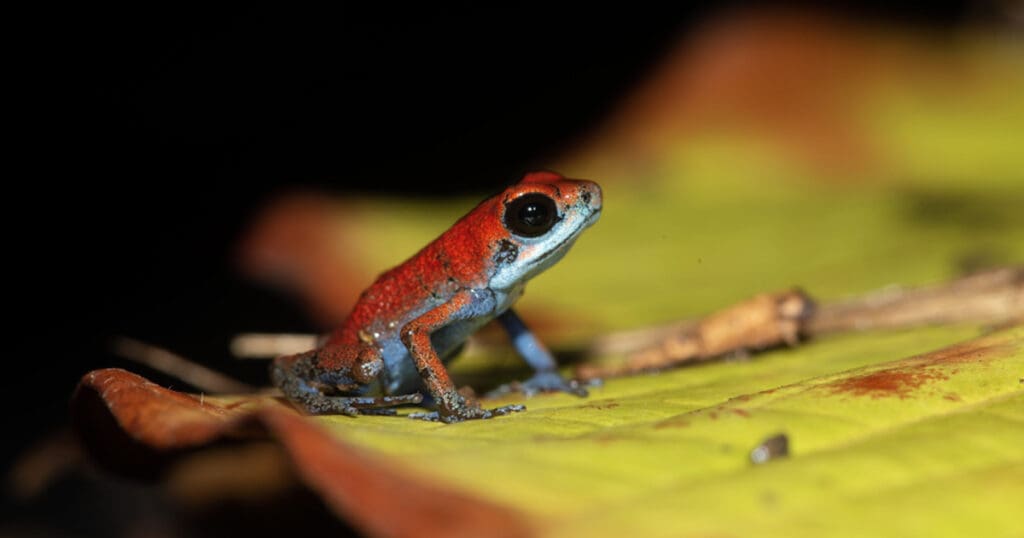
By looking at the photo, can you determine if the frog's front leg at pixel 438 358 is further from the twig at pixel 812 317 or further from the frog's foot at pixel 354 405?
the twig at pixel 812 317

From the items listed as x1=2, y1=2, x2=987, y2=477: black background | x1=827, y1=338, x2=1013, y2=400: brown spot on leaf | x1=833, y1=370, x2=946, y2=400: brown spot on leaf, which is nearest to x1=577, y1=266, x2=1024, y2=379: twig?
x1=827, y1=338, x2=1013, y2=400: brown spot on leaf

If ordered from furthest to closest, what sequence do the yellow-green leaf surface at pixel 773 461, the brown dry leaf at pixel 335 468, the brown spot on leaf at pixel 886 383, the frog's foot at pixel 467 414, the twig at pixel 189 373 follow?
the twig at pixel 189 373
the frog's foot at pixel 467 414
the brown spot on leaf at pixel 886 383
the yellow-green leaf surface at pixel 773 461
the brown dry leaf at pixel 335 468

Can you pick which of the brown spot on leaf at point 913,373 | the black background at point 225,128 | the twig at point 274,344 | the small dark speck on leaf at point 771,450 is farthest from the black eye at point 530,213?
the black background at point 225,128

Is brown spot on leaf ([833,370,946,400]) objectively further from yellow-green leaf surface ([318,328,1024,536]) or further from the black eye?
the black eye

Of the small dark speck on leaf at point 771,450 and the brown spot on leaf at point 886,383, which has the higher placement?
the brown spot on leaf at point 886,383

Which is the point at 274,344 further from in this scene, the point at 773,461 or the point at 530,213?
the point at 773,461

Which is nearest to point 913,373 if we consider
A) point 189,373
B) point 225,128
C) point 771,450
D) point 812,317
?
point 771,450
